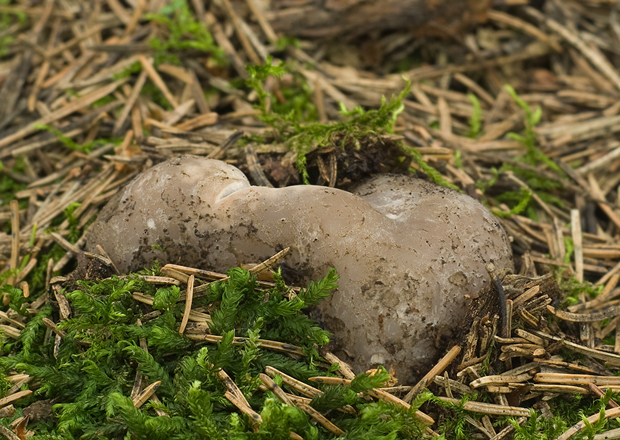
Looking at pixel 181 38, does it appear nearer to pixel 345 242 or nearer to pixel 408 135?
pixel 408 135

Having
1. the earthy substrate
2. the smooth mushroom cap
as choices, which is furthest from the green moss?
the smooth mushroom cap

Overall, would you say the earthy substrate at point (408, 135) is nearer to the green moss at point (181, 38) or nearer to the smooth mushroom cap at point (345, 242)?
the green moss at point (181, 38)

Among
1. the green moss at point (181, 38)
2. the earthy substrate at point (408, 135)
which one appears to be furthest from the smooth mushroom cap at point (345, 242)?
the green moss at point (181, 38)

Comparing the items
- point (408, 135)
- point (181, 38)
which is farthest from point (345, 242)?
point (181, 38)

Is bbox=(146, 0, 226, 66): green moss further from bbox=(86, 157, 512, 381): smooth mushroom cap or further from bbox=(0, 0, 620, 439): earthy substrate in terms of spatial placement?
bbox=(86, 157, 512, 381): smooth mushroom cap

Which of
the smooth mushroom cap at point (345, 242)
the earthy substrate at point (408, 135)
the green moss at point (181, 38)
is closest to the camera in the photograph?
the smooth mushroom cap at point (345, 242)

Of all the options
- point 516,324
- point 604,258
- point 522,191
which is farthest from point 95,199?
point 604,258
